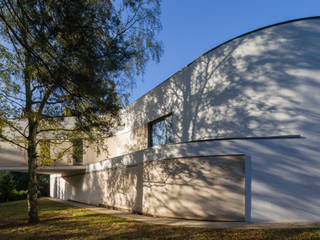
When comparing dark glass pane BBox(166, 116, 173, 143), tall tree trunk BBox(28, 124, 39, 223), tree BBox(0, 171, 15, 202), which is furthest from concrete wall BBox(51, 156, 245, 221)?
tree BBox(0, 171, 15, 202)

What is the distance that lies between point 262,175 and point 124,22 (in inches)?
262

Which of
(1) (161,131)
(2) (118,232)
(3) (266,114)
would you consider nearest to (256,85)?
(3) (266,114)

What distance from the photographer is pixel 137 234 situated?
8.44 meters

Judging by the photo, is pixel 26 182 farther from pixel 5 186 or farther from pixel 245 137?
pixel 245 137

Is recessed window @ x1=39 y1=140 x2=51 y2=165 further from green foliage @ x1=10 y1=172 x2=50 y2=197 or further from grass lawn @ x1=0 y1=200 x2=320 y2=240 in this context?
green foliage @ x1=10 y1=172 x2=50 y2=197

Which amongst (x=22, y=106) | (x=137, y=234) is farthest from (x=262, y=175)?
(x=22, y=106)

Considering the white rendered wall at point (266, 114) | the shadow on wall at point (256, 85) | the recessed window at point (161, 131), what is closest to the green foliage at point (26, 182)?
the recessed window at point (161, 131)

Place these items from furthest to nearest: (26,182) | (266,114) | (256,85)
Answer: (26,182) → (256,85) → (266,114)

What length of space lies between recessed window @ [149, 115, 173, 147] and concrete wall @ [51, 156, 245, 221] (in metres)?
1.92

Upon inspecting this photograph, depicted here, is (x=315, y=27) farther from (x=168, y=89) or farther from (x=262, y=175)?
(x=168, y=89)

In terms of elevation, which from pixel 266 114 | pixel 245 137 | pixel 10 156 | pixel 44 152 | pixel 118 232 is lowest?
pixel 118 232

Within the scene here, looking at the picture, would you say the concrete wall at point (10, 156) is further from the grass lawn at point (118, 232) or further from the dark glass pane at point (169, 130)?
the dark glass pane at point (169, 130)

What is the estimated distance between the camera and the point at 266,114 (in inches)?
406

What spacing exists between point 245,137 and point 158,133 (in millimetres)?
6309
